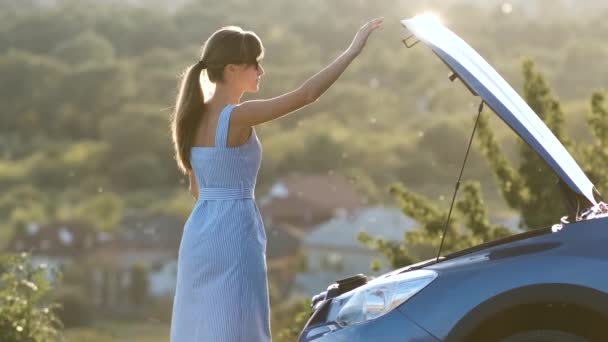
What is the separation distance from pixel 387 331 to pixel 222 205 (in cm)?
79

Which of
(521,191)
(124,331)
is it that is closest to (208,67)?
(521,191)

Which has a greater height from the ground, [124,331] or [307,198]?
[307,198]

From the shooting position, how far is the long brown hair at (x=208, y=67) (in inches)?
128

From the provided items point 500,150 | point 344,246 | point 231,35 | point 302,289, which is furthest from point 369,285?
point 344,246

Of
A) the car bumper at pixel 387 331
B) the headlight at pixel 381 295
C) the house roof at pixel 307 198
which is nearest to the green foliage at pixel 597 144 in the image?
the headlight at pixel 381 295

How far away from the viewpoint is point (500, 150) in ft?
26.1

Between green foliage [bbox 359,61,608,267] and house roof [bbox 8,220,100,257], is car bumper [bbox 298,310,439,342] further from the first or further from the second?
house roof [bbox 8,220,100,257]

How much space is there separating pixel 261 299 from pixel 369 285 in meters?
0.48

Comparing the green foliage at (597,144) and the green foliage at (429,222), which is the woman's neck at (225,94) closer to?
the green foliage at (429,222)

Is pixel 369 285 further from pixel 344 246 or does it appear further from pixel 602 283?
pixel 344 246

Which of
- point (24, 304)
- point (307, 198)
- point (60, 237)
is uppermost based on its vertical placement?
point (307, 198)

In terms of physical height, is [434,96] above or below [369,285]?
above

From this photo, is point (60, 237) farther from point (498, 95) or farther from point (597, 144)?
point (498, 95)

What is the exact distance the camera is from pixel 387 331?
2.65m
